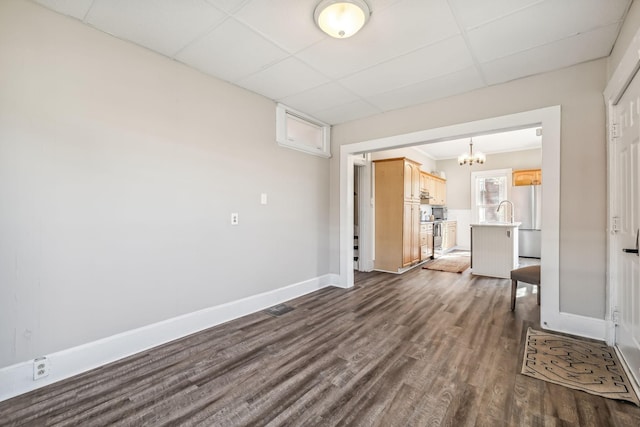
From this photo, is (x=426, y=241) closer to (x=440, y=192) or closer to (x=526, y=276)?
(x=440, y=192)

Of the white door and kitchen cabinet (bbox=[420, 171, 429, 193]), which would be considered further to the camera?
kitchen cabinet (bbox=[420, 171, 429, 193])

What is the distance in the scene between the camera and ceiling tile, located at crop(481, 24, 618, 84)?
2.26m

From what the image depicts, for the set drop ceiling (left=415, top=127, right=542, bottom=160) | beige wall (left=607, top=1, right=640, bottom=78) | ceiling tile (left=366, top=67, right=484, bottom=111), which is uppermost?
drop ceiling (left=415, top=127, right=542, bottom=160)

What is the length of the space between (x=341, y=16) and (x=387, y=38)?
0.52m

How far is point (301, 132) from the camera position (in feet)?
13.2

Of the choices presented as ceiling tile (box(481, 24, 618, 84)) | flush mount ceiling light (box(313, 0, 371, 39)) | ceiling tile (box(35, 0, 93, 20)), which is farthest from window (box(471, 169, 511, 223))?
ceiling tile (box(35, 0, 93, 20))

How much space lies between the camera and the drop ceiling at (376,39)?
1938mm

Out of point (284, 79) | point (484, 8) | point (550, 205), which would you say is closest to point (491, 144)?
point (550, 205)

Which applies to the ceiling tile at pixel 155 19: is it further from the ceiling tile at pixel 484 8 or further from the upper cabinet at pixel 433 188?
the upper cabinet at pixel 433 188

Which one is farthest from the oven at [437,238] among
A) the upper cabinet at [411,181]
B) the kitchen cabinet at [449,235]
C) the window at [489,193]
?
the window at [489,193]

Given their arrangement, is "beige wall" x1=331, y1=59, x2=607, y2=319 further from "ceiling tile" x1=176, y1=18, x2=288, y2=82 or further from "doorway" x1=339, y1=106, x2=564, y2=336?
"ceiling tile" x1=176, y1=18, x2=288, y2=82

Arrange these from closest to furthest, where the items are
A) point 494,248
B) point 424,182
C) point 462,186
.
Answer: point 494,248
point 424,182
point 462,186

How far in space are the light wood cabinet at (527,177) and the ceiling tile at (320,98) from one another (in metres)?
6.31

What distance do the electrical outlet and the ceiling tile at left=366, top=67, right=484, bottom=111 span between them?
12.6 feet
